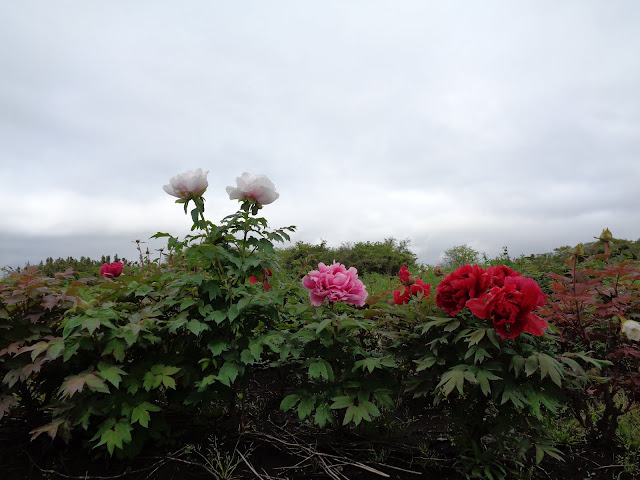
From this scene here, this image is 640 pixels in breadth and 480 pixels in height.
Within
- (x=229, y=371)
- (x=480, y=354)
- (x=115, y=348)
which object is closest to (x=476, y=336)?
(x=480, y=354)

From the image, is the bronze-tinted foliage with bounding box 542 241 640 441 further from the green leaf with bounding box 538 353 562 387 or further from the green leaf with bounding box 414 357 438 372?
the green leaf with bounding box 414 357 438 372

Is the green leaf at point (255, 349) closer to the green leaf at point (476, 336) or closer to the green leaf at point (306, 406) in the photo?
Answer: the green leaf at point (306, 406)

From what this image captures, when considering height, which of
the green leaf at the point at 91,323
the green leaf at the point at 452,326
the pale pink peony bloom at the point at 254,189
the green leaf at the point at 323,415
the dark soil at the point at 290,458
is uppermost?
the pale pink peony bloom at the point at 254,189

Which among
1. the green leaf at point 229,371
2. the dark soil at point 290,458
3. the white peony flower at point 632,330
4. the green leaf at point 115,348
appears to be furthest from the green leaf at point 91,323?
the white peony flower at point 632,330

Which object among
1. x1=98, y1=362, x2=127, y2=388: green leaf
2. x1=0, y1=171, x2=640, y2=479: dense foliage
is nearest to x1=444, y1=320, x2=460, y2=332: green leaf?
x1=0, y1=171, x2=640, y2=479: dense foliage

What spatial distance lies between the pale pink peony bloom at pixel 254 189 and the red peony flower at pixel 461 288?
110cm

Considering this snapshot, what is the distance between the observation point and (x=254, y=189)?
236 centimetres

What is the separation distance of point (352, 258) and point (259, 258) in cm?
950

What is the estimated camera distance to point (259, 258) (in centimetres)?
227

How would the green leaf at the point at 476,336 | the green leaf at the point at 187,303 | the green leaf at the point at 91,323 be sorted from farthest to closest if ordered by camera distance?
the green leaf at the point at 187,303 → the green leaf at the point at 91,323 → the green leaf at the point at 476,336

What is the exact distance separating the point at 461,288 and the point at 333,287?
681 millimetres

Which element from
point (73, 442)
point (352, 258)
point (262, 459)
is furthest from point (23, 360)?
point (352, 258)

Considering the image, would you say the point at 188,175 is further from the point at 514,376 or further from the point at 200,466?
the point at 514,376

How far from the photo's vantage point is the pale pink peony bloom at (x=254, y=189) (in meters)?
2.35
